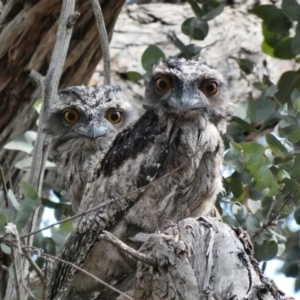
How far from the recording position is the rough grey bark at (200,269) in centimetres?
280

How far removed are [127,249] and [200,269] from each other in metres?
0.29

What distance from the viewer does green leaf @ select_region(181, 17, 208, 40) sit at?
16.3 feet

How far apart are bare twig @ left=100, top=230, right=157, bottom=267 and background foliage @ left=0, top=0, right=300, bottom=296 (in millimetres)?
804

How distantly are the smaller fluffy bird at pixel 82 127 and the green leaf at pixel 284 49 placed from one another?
921 mm

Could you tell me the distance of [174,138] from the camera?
147 inches

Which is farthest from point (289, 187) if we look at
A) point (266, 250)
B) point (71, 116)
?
point (71, 116)

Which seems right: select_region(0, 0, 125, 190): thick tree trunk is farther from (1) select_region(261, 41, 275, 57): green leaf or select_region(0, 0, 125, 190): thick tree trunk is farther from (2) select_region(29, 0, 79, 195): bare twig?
(1) select_region(261, 41, 275, 57): green leaf

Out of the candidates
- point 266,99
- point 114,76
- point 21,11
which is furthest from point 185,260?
point 114,76

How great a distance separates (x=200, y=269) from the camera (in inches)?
114

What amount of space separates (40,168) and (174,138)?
694 millimetres

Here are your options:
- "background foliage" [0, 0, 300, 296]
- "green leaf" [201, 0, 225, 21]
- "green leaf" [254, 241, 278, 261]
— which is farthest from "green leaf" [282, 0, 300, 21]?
"green leaf" [254, 241, 278, 261]

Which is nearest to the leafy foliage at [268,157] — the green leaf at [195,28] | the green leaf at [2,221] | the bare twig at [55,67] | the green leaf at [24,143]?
the green leaf at [195,28]

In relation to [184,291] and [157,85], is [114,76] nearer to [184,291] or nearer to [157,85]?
[157,85]

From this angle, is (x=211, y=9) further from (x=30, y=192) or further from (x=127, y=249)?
(x=127, y=249)
